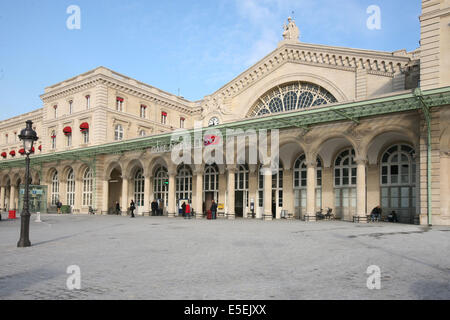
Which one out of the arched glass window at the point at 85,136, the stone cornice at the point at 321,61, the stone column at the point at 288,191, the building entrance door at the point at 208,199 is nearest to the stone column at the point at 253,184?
the stone column at the point at 288,191

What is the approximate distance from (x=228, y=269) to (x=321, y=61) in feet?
78.8

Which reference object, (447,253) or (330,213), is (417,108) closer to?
(330,213)

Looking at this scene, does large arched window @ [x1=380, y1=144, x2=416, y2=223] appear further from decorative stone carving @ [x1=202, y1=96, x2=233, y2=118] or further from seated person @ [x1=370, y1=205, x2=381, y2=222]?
decorative stone carving @ [x1=202, y1=96, x2=233, y2=118]

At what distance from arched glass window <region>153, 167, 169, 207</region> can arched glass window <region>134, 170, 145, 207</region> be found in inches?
55.4

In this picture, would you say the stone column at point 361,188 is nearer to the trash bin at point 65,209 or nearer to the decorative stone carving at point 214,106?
the decorative stone carving at point 214,106

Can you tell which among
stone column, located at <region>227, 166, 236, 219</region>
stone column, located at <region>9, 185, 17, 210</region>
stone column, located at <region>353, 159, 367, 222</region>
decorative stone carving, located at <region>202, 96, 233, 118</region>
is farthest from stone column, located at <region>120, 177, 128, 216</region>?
stone column, located at <region>9, 185, 17, 210</region>

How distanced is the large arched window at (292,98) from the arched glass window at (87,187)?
723 inches

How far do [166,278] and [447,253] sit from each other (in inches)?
287

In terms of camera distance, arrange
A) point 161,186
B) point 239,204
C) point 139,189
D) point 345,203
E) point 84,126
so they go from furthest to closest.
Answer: point 84,126, point 139,189, point 161,186, point 239,204, point 345,203

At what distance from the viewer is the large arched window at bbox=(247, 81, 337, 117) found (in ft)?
93.7

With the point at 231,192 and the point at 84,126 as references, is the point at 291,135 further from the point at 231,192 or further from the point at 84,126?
the point at 84,126

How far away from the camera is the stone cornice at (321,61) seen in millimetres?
25344

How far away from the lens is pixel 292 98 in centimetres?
3003

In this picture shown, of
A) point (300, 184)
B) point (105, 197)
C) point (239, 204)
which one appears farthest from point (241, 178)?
point (105, 197)
